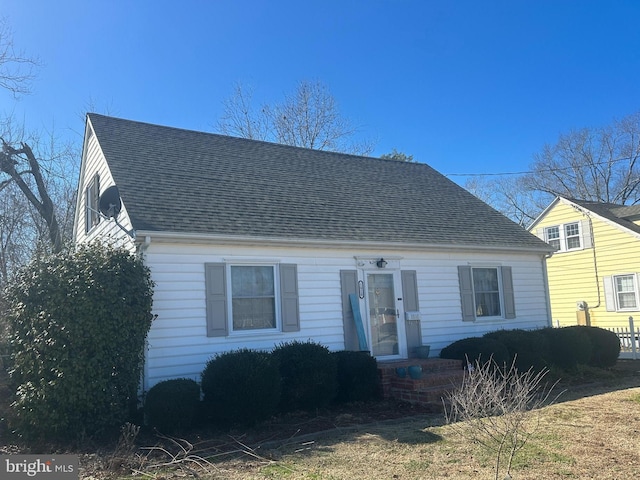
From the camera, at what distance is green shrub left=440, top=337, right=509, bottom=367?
11.0 metres

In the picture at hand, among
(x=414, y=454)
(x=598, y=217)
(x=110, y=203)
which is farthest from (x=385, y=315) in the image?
(x=598, y=217)

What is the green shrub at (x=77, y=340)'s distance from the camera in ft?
24.6

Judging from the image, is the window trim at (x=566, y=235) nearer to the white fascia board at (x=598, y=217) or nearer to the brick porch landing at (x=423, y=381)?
the white fascia board at (x=598, y=217)

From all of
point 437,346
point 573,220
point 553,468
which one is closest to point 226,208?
point 437,346

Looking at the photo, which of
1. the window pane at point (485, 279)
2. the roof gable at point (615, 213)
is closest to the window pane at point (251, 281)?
the window pane at point (485, 279)

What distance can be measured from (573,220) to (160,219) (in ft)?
56.6

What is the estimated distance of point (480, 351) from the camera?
1099 centimetres

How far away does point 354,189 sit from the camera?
14.2 meters

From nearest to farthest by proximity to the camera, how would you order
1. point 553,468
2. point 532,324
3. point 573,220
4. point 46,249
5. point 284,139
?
point 553,468, point 46,249, point 532,324, point 573,220, point 284,139

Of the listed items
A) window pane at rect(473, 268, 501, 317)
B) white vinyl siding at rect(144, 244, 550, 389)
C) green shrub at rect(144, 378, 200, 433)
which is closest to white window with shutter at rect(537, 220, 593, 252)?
white vinyl siding at rect(144, 244, 550, 389)

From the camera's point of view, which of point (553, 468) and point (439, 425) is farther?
point (439, 425)

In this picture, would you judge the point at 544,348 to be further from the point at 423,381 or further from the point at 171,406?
the point at 171,406

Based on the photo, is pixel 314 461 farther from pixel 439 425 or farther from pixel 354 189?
pixel 354 189

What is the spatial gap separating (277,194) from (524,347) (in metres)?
6.46
